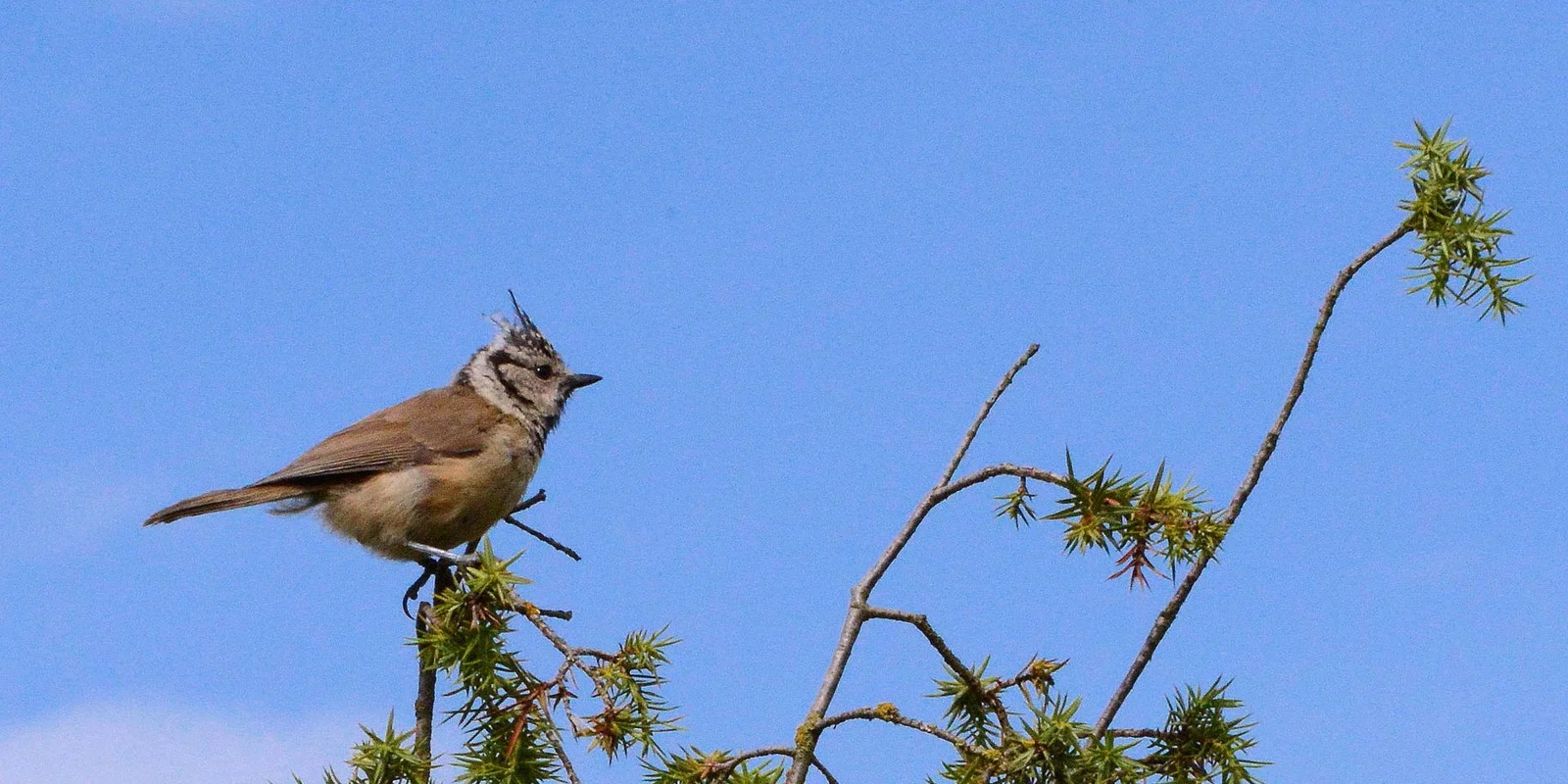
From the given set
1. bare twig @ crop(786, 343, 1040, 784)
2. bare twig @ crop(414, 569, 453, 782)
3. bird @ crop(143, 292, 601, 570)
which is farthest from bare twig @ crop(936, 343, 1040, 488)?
bird @ crop(143, 292, 601, 570)

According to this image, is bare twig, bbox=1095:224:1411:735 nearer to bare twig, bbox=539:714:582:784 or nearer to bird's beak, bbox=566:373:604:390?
bare twig, bbox=539:714:582:784

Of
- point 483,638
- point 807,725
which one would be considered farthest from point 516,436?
point 807,725

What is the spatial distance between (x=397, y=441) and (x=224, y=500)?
81 cm

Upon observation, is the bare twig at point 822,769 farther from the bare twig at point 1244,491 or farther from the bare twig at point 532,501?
the bare twig at point 532,501

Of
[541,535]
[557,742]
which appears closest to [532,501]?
[541,535]

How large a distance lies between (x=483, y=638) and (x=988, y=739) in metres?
1.39

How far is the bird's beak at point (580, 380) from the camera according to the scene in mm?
7199

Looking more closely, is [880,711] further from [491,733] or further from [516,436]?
[516,436]

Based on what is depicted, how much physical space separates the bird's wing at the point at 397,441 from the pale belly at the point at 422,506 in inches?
3.3

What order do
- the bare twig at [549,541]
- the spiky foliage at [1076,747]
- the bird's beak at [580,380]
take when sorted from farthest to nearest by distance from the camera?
the bird's beak at [580,380] < the bare twig at [549,541] < the spiky foliage at [1076,747]

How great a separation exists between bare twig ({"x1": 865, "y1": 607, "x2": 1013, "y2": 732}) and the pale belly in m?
3.29

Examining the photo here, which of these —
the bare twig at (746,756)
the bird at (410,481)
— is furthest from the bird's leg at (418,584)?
the bare twig at (746,756)

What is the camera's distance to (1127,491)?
3.40 metres

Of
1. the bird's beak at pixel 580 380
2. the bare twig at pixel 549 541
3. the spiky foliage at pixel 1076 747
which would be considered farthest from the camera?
the bird's beak at pixel 580 380
